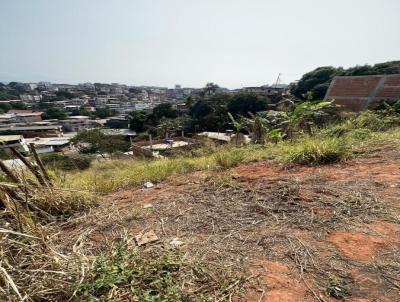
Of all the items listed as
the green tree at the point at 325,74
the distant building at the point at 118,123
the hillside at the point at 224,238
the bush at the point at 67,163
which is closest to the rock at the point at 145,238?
the hillside at the point at 224,238

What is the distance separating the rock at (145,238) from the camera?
6.07 ft

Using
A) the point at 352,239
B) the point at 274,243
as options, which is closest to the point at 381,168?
the point at 352,239

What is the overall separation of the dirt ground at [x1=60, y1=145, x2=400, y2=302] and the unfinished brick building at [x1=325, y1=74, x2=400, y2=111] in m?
11.0

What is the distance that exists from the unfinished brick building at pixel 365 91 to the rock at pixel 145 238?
41.1 feet

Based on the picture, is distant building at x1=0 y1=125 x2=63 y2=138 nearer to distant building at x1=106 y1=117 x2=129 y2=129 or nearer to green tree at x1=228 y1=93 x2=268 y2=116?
distant building at x1=106 y1=117 x2=129 y2=129

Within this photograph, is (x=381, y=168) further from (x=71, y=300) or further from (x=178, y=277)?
(x=71, y=300)

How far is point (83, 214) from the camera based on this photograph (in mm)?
2525

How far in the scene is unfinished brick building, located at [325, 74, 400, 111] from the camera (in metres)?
12.5

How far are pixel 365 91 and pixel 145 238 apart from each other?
47.6 ft

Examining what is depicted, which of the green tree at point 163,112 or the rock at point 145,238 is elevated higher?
the rock at point 145,238

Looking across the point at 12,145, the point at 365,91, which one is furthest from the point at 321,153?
the point at 365,91

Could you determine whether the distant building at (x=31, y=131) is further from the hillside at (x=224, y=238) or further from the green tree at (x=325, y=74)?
the hillside at (x=224, y=238)

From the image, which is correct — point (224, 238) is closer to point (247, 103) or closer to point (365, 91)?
point (365, 91)

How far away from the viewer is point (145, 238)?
1.90 meters
